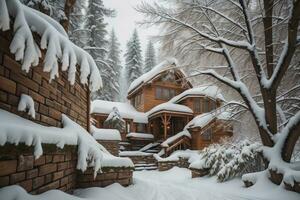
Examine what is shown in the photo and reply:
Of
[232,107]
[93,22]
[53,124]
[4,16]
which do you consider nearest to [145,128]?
[93,22]

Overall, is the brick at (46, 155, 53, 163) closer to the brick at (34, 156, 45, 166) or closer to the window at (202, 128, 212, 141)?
the brick at (34, 156, 45, 166)

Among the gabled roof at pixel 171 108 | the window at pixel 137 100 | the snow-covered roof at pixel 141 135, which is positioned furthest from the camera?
the window at pixel 137 100

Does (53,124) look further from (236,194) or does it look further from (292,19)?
(292,19)

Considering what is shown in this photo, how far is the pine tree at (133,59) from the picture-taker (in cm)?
3572

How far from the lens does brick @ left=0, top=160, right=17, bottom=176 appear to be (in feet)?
9.34

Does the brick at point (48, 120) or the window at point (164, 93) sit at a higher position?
the window at point (164, 93)

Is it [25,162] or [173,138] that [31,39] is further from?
[173,138]

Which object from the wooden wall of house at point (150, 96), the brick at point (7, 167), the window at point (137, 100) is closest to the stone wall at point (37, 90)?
the brick at point (7, 167)

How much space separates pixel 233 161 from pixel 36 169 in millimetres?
7695

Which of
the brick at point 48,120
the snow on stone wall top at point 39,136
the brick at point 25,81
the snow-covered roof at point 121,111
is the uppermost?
the snow-covered roof at point 121,111

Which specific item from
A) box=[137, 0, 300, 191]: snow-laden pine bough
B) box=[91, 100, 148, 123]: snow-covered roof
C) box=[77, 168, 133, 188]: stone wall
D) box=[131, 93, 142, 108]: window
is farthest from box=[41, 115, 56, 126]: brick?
box=[131, 93, 142, 108]: window

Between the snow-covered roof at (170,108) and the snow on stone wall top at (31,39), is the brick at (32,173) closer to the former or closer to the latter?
the snow on stone wall top at (31,39)

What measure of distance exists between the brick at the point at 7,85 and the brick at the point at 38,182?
1327 mm

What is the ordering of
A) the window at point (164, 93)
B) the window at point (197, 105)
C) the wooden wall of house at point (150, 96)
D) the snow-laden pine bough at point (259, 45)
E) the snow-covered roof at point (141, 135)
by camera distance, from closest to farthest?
the snow-laden pine bough at point (259, 45) < the snow-covered roof at point (141, 135) < the window at point (197, 105) < the wooden wall of house at point (150, 96) < the window at point (164, 93)
